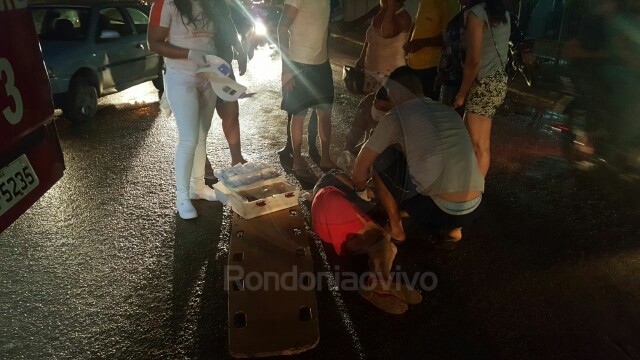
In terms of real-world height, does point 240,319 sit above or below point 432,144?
below

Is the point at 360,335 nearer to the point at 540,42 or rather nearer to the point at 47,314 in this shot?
the point at 47,314

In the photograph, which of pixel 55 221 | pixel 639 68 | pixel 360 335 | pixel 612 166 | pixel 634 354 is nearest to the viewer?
pixel 634 354

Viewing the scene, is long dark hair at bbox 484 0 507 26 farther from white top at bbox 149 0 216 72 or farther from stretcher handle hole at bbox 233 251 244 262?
stretcher handle hole at bbox 233 251 244 262

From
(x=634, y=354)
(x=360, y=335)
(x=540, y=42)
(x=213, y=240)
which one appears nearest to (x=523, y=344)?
(x=634, y=354)

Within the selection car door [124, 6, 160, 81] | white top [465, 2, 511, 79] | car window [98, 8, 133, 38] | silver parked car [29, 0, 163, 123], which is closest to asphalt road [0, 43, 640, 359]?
white top [465, 2, 511, 79]

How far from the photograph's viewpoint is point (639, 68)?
28.1ft

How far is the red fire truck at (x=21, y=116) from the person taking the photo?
6.27 feet

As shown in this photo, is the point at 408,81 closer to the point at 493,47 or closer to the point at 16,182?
the point at 493,47

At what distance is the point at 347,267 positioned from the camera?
10.6 ft

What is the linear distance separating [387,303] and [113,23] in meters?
6.53

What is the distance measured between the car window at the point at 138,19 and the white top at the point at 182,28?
4.72 meters

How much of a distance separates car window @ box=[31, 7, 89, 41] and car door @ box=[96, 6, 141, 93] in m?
0.22

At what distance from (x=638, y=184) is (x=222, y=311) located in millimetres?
3997

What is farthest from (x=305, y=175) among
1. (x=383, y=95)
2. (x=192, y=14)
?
(x=192, y=14)
